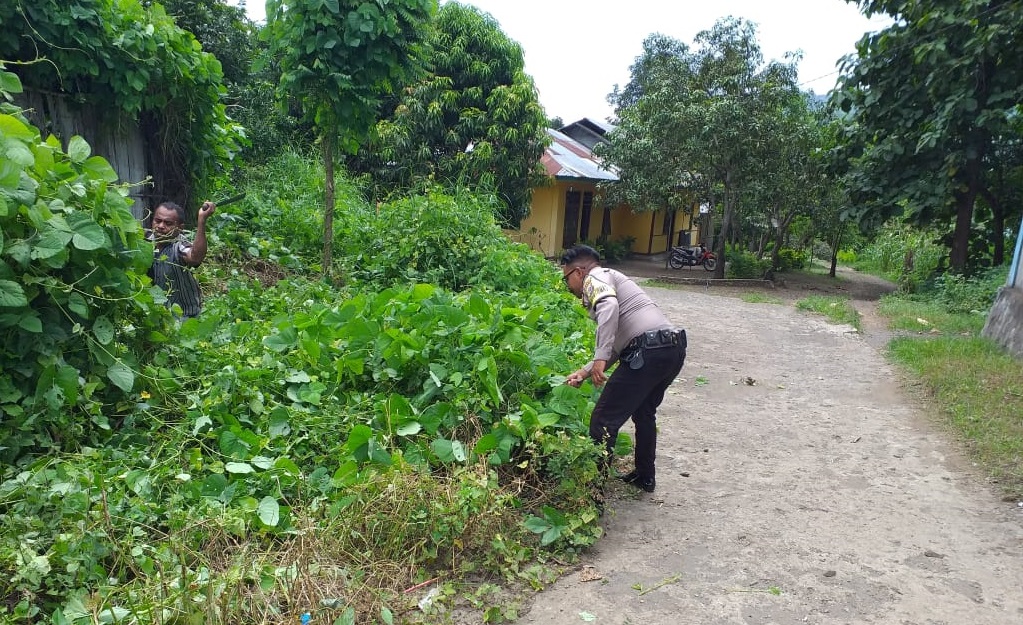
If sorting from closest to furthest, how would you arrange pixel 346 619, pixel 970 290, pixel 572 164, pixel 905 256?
pixel 346 619 → pixel 970 290 → pixel 905 256 → pixel 572 164

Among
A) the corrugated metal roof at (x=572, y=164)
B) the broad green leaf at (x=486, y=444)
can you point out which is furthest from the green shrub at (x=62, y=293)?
the corrugated metal roof at (x=572, y=164)

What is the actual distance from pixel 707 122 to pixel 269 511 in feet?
47.9

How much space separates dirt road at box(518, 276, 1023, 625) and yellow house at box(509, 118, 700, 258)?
32.6ft

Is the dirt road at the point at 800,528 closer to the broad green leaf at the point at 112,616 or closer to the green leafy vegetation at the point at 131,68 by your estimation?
the broad green leaf at the point at 112,616

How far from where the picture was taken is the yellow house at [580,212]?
61.5 feet

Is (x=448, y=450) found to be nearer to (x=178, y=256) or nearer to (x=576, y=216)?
(x=178, y=256)

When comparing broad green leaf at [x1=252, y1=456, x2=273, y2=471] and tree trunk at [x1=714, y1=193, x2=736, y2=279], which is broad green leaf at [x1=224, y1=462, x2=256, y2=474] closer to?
broad green leaf at [x1=252, y1=456, x2=273, y2=471]

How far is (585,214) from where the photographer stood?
71.8ft

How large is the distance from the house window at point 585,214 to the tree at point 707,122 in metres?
3.65

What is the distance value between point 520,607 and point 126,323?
228 cm

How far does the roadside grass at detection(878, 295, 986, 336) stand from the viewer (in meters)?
9.89

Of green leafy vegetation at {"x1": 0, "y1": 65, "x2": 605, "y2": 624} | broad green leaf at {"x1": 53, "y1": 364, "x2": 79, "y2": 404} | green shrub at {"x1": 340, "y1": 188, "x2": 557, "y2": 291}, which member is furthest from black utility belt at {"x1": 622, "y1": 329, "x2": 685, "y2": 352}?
green shrub at {"x1": 340, "y1": 188, "x2": 557, "y2": 291}

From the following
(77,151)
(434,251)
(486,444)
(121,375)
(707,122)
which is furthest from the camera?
(707,122)

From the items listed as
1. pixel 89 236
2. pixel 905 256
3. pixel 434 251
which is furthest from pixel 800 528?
pixel 905 256
